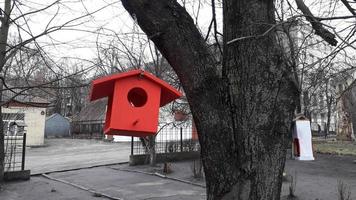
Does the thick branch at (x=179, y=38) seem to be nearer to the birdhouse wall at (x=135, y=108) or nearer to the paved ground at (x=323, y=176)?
the birdhouse wall at (x=135, y=108)

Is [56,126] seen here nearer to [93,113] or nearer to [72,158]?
[93,113]

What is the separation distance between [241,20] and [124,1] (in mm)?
804

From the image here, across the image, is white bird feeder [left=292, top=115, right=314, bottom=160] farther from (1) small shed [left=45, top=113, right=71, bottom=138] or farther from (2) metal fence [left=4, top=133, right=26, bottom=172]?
(1) small shed [left=45, top=113, right=71, bottom=138]

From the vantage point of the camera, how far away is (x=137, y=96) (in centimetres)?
608

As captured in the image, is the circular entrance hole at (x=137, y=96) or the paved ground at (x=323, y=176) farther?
the paved ground at (x=323, y=176)

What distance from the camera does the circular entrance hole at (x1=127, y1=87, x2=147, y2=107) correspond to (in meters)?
5.66

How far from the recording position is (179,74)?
2.83 metres

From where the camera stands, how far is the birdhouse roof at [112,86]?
515 cm

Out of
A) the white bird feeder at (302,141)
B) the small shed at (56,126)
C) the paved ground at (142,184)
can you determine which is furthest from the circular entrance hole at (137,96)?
the small shed at (56,126)

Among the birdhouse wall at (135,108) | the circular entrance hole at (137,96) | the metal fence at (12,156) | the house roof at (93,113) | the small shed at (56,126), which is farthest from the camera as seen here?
the small shed at (56,126)

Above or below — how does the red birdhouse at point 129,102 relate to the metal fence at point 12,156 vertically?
above

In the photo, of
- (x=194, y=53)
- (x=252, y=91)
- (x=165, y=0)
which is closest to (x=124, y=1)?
(x=165, y=0)

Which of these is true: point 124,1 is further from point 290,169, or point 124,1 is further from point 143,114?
point 290,169

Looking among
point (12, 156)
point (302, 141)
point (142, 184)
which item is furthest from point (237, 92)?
point (12, 156)
